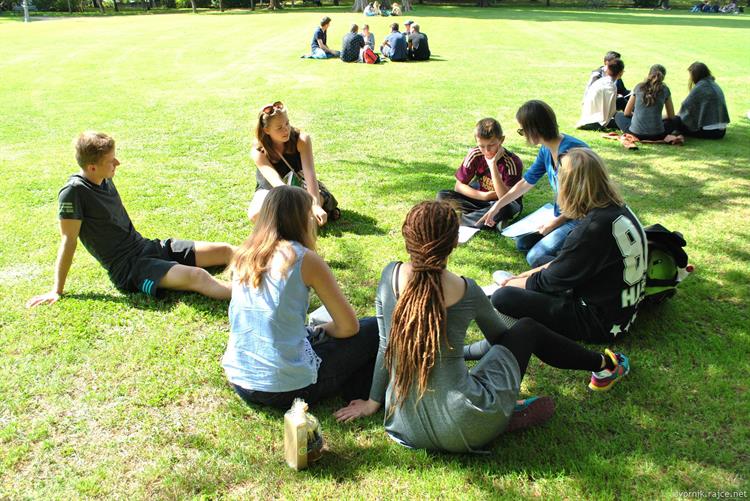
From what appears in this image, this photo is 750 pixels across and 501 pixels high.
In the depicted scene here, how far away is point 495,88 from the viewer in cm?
1345

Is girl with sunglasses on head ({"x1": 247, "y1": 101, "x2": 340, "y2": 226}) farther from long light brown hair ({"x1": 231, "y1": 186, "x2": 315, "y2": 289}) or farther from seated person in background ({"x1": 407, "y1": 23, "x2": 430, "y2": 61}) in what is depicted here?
seated person in background ({"x1": 407, "y1": 23, "x2": 430, "y2": 61})

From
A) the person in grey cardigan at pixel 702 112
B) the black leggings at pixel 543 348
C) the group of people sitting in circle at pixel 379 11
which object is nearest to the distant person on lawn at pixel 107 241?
the black leggings at pixel 543 348

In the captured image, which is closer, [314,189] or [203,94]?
[314,189]

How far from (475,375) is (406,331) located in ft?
1.67

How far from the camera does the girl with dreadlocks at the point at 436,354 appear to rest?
109 inches

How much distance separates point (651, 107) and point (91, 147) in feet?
26.3

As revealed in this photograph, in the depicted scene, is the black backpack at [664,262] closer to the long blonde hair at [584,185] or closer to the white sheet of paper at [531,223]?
the long blonde hair at [584,185]

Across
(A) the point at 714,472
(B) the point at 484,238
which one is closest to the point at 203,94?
(B) the point at 484,238

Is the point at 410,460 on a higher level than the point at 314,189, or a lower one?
lower

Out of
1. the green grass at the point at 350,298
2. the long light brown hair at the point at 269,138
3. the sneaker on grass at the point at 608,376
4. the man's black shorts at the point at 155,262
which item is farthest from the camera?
the long light brown hair at the point at 269,138

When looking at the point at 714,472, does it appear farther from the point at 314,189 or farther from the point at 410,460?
the point at 314,189

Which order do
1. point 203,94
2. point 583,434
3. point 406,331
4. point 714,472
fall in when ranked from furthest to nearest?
point 203,94, point 583,434, point 714,472, point 406,331

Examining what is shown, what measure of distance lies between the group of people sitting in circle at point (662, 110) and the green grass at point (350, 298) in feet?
1.29

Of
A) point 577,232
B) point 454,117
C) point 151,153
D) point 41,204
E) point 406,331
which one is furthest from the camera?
point 454,117
